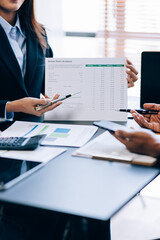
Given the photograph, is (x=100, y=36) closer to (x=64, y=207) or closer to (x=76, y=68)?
(x=76, y=68)

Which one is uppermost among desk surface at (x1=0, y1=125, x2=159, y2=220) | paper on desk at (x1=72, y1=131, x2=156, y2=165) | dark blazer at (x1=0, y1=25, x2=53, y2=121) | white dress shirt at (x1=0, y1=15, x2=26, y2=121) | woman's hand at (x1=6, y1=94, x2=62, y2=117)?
white dress shirt at (x1=0, y1=15, x2=26, y2=121)

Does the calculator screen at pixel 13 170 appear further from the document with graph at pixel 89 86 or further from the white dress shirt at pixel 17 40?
the white dress shirt at pixel 17 40

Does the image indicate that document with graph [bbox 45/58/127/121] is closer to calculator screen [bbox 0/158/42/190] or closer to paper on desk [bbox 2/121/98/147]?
paper on desk [bbox 2/121/98/147]

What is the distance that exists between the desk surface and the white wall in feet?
8.14

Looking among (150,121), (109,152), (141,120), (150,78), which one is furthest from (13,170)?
(150,78)

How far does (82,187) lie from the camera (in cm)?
83

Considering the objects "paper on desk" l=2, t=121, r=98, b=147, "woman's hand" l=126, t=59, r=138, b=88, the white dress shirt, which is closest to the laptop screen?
"woman's hand" l=126, t=59, r=138, b=88

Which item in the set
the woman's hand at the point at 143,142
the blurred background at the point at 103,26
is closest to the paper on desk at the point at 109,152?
the woman's hand at the point at 143,142

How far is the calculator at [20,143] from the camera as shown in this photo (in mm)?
1108

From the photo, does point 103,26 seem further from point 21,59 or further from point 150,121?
point 150,121

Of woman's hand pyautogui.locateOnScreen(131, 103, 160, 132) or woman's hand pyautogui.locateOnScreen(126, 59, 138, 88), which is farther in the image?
woman's hand pyautogui.locateOnScreen(126, 59, 138, 88)

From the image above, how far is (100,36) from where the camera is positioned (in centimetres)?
338

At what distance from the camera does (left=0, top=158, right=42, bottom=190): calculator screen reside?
0.87 meters

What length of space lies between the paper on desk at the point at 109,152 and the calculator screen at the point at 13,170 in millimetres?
168
